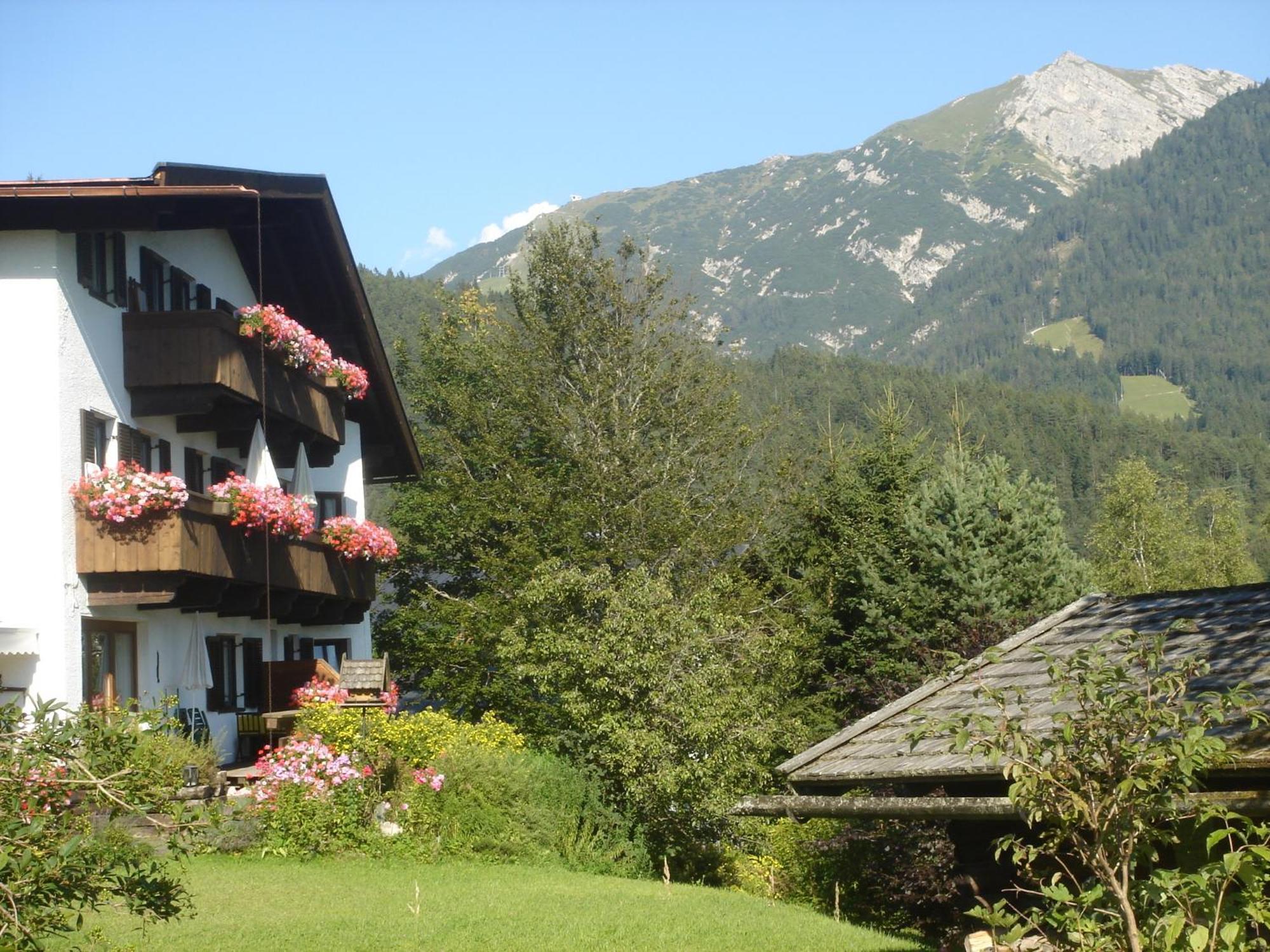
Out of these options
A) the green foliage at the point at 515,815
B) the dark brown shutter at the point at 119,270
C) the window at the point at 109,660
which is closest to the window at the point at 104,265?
the dark brown shutter at the point at 119,270

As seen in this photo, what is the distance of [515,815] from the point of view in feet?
68.4

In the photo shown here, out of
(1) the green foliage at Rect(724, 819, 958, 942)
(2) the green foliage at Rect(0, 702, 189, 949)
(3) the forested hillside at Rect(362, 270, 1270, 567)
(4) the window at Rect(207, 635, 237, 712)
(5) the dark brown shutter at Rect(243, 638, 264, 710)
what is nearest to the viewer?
(2) the green foliage at Rect(0, 702, 189, 949)

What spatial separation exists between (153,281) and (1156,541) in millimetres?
52307

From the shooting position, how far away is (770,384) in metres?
103

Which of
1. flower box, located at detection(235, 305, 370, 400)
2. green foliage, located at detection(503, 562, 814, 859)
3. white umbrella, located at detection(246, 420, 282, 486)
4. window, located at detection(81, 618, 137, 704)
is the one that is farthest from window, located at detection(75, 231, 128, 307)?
green foliage, located at detection(503, 562, 814, 859)

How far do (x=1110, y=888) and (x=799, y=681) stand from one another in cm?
2462

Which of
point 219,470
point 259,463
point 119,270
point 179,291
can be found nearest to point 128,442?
point 119,270

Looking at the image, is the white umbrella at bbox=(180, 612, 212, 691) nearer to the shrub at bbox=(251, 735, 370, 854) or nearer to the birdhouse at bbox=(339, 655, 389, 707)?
the birdhouse at bbox=(339, 655, 389, 707)

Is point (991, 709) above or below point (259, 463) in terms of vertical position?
below

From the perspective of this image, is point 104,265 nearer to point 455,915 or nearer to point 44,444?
point 44,444

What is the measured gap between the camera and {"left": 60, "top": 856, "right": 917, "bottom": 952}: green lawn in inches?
539

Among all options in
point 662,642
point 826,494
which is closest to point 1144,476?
point 826,494

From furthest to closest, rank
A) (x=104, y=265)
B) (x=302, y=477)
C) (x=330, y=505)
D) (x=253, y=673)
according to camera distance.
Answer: (x=330, y=505) < (x=302, y=477) < (x=253, y=673) < (x=104, y=265)

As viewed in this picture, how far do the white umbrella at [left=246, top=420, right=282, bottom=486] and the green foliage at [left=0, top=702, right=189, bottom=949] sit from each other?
55.2 ft
